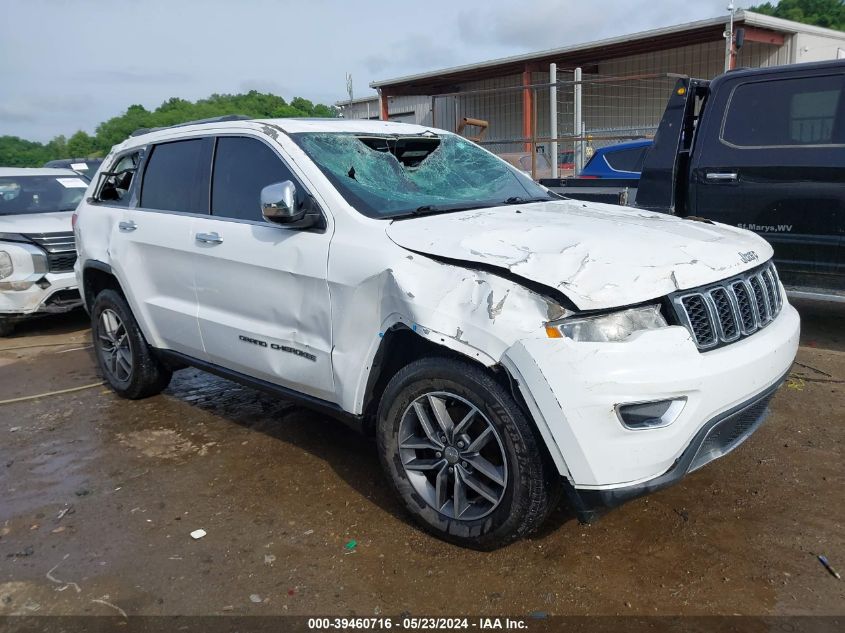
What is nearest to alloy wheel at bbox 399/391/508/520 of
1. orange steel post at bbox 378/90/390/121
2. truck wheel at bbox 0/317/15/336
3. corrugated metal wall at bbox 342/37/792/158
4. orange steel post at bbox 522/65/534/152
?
truck wheel at bbox 0/317/15/336

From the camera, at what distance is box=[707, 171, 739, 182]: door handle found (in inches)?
217

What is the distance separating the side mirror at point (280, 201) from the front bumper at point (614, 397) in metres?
1.31

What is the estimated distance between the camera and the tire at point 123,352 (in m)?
4.80

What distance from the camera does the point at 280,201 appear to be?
3.20 metres

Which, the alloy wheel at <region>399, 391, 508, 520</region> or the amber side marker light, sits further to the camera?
the alloy wheel at <region>399, 391, 508, 520</region>

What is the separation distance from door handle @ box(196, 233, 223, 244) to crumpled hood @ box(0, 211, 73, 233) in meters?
4.40

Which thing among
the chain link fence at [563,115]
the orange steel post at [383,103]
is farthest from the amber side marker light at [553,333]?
the orange steel post at [383,103]

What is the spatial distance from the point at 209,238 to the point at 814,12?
154ft

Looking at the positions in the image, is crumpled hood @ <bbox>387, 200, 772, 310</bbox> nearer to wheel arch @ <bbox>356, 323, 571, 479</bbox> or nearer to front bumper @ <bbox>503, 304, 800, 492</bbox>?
front bumper @ <bbox>503, 304, 800, 492</bbox>

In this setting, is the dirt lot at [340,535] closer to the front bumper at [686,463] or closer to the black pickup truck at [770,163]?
the front bumper at [686,463]

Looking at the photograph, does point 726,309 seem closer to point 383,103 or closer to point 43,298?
point 43,298

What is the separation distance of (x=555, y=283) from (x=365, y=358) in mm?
974

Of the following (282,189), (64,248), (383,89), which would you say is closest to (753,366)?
(282,189)

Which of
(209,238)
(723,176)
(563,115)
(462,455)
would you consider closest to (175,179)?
(209,238)
